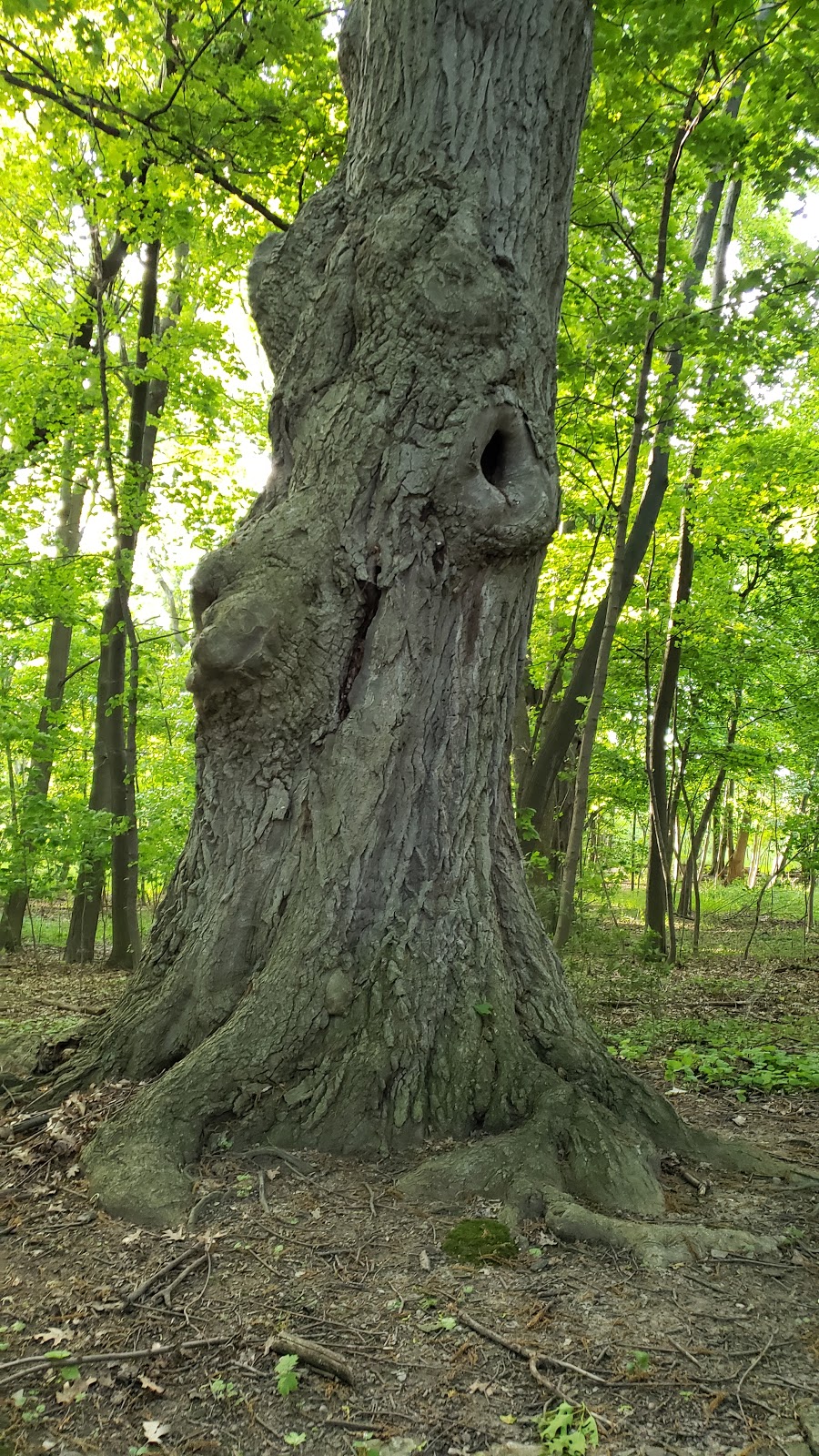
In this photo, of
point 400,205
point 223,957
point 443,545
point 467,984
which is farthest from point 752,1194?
point 400,205

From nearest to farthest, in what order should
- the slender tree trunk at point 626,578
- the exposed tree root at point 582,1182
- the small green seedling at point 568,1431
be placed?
1. the small green seedling at point 568,1431
2. the exposed tree root at point 582,1182
3. the slender tree trunk at point 626,578

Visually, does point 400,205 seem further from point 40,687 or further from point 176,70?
point 40,687

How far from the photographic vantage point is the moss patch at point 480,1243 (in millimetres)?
2600

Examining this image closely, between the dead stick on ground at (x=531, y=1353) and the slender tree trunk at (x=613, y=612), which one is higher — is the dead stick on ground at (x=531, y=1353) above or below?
below

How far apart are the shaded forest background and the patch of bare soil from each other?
2.81 metres

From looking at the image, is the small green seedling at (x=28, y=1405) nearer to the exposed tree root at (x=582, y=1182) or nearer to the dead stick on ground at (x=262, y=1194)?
the dead stick on ground at (x=262, y=1194)

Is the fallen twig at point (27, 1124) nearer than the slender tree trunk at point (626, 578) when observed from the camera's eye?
Yes

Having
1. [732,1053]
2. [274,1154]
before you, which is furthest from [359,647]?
[732,1053]

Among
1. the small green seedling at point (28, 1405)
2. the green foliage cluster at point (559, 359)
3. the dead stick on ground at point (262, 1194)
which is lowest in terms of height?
the small green seedling at point (28, 1405)

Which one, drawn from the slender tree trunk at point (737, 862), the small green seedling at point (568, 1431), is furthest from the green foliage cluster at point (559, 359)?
the slender tree trunk at point (737, 862)

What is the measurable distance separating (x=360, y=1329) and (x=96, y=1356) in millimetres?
687

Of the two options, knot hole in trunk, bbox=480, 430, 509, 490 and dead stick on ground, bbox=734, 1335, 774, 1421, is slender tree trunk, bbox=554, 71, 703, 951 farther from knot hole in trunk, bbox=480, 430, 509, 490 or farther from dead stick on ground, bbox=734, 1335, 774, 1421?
dead stick on ground, bbox=734, 1335, 774, 1421

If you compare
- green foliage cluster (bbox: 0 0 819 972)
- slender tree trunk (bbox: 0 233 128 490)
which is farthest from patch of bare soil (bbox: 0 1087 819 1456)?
slender tree trunk (bbox: 0 233 128 490)

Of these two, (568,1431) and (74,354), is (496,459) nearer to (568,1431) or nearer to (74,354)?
(568,1431)
